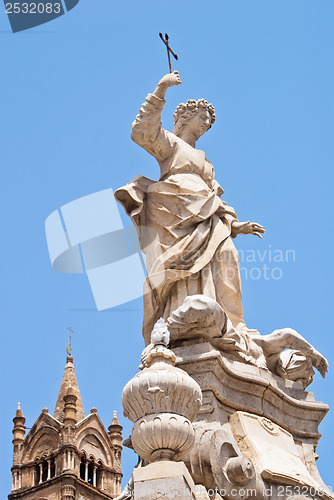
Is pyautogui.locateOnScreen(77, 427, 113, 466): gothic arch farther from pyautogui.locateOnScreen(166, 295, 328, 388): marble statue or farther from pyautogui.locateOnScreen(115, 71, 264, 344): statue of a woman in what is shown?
pyautogui.locateOnScreen(166, 295, 328, 388): marble statue

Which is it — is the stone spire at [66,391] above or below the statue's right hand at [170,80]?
above

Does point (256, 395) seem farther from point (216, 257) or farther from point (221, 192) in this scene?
point (221, 192)

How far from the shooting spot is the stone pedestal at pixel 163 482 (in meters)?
8.16

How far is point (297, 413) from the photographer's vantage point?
1104 cm

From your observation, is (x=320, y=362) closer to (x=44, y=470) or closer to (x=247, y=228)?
(x=247, y=228)

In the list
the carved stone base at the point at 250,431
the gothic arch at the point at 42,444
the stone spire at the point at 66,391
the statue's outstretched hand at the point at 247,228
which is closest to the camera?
the carved stone base at the point at 250,431

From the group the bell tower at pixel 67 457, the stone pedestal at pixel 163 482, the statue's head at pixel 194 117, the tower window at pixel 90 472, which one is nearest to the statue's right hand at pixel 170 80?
the statue's head at pixel 194 117

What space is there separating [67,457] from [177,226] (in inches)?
2387

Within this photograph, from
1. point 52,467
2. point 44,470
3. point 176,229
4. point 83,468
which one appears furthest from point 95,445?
point 176,229

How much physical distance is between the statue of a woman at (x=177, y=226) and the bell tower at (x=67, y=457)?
58561mm

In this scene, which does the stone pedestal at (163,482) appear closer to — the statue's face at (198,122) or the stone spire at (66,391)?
the statue's face at (198,122)

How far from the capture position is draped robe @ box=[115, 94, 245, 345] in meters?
11.4

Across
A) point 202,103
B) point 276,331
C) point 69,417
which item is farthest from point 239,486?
point 69,417

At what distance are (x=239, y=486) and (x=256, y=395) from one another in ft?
5.07
